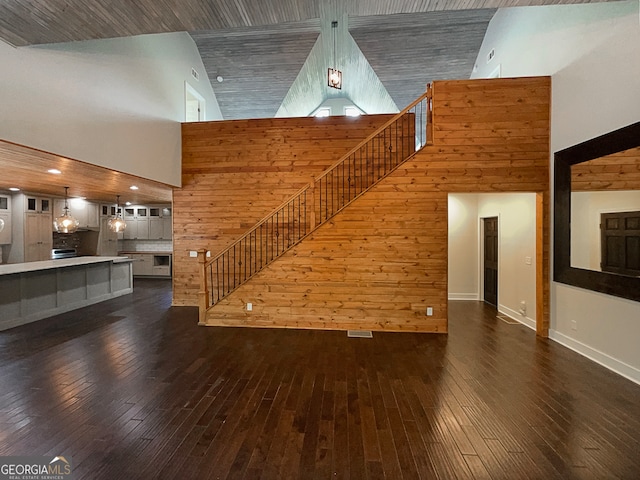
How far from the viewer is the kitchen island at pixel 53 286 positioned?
5.07 metres

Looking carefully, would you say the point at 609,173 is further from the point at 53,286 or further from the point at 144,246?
the point at 144,246

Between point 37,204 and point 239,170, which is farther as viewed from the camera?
point 37,204

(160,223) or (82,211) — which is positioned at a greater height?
(82,211)

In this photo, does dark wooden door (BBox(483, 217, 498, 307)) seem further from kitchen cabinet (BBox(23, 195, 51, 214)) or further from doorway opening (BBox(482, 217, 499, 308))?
kitchen cabinet (BBox(23, 195, 51, 214))

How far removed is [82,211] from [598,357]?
38.4 ft

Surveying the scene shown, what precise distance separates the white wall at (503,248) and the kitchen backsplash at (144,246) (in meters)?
9.24

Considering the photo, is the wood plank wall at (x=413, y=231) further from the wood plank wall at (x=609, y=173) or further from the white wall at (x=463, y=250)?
the white wall at (x=463, y=250)

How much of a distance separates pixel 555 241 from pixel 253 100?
8.16 meters

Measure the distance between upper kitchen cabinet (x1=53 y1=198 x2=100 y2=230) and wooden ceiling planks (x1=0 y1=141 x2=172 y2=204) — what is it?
67 centimetres

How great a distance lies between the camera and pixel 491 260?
6719 millimetres

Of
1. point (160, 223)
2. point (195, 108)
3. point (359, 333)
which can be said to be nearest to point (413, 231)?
point (359, 333)

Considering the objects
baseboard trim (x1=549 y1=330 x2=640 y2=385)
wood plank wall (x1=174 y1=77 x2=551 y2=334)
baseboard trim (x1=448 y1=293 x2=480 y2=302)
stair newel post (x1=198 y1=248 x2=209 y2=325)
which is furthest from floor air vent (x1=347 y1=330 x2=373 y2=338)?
baseboard trim (x1=448 y1=293 x2=480 y2=302)

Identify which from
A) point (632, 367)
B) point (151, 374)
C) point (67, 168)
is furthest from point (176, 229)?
point (632, 367)

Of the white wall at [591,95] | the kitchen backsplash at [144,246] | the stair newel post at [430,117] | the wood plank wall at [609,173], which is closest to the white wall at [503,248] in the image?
the white wall at [591,95]
